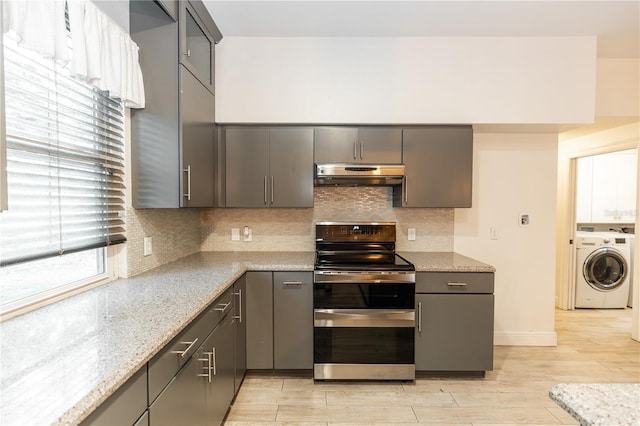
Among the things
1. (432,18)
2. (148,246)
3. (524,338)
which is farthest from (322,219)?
(524,338)

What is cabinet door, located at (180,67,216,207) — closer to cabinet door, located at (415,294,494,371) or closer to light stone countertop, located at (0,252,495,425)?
light stone countertop, located at (0,252,495,425)

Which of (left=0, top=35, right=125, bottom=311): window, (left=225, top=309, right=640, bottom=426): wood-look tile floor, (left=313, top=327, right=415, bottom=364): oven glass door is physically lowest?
(left=225, top=309, right=640, bottom=426): wood-look tile floor

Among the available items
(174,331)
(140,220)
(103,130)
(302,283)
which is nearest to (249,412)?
(302,283)

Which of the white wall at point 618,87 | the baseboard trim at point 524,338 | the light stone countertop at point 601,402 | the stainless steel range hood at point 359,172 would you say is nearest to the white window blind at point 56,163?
the stainless steel range hood at point 359,172

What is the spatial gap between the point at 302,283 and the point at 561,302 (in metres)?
3.84

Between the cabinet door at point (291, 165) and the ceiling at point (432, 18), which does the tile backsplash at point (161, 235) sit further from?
the ceiling at point (432, 18)

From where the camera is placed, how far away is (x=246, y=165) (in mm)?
2859

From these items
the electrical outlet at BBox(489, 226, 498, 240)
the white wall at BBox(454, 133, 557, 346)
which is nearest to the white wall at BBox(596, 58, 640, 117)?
the white wall at BBox(454, 133, 557, 346)

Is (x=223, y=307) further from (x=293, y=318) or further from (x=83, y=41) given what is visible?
(x=83, y=41)

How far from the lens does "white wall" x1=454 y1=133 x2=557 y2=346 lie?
320cm

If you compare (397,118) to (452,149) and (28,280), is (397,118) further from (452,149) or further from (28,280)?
(28,280)

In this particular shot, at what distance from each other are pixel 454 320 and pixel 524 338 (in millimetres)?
1249

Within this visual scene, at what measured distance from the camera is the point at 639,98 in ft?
10.4

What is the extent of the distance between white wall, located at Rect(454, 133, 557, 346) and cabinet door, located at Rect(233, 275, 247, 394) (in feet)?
6.66
